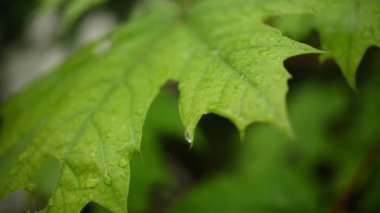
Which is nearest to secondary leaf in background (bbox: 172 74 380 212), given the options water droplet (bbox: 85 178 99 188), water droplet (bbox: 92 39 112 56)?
water droplet (bbox: 92 39 112 56)

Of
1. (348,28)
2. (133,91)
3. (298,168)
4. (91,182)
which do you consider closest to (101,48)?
(133,91)

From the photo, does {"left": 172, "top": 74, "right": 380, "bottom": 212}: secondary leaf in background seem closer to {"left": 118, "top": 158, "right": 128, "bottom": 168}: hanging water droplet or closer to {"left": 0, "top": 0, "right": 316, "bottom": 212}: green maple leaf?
{"left": 0, "top": 0, "right": 316, "bottom": 212}: green maple leaf

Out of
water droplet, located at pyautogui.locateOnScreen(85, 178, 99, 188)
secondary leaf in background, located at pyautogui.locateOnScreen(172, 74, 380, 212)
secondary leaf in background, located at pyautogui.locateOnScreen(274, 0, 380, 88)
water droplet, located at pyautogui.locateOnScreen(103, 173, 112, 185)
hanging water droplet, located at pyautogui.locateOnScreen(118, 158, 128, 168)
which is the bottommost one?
secondary leaf in background, located at pyautogui.locateOnScreen(172, 74, 380, 212)

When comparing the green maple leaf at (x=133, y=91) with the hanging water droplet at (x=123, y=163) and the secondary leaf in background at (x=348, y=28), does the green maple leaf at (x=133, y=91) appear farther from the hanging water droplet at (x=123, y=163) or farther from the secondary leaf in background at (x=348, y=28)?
the secondary leaf in background at (x=348, y=28)

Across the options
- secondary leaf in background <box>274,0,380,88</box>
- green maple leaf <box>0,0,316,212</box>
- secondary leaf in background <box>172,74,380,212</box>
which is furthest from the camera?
secondary leaf in background <box>172,74,380,212</box>

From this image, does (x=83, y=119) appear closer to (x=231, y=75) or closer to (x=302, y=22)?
(x=231, y=75)

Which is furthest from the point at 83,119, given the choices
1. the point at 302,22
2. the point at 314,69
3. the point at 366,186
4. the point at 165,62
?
the point at 314,69

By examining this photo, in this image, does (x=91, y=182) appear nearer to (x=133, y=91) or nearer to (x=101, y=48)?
(x=133, y=91)

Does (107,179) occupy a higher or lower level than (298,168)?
higher

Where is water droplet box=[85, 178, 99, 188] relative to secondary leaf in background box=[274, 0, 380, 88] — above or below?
below
